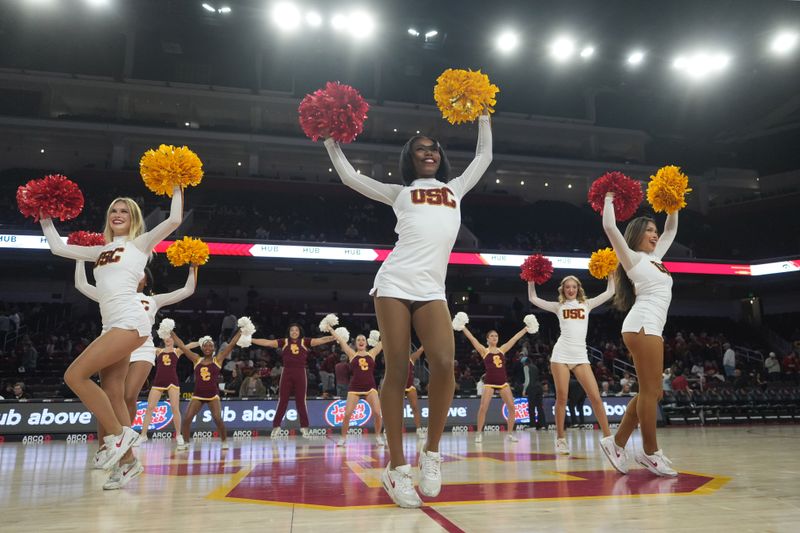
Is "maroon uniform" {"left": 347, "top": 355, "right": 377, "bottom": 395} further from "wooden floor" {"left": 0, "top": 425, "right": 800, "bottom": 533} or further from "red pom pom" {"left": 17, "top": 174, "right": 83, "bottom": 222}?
"red pom pom" {"left": 17, "top": 174, "right": 83, "bottom": 222}

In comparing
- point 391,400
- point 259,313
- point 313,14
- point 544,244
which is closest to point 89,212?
point 259,313

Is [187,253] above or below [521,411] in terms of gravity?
above

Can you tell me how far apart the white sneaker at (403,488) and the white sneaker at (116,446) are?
2018mm

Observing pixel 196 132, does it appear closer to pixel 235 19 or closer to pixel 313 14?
pixel 235 19

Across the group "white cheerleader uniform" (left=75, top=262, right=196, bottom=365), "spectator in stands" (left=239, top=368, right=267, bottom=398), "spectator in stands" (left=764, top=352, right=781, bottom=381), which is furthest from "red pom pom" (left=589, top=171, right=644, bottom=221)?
"spectator in stands" (left=764, top=352, right=781, bottom=381)

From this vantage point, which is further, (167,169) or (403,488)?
(167,169)

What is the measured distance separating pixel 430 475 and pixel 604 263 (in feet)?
13.2

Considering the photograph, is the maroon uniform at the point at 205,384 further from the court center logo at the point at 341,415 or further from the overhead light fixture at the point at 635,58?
the overhead light fixture at the point at 635,58

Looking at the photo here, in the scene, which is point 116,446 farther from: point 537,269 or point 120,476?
point 537,269

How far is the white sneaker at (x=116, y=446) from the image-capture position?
3.87 m

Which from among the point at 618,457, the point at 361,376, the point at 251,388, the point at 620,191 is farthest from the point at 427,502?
the point at 251,388

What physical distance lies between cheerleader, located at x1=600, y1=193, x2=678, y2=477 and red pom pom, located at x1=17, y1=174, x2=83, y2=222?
14.2 ft

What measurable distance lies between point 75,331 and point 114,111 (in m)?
14.5

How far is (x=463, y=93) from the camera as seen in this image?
3.68m
